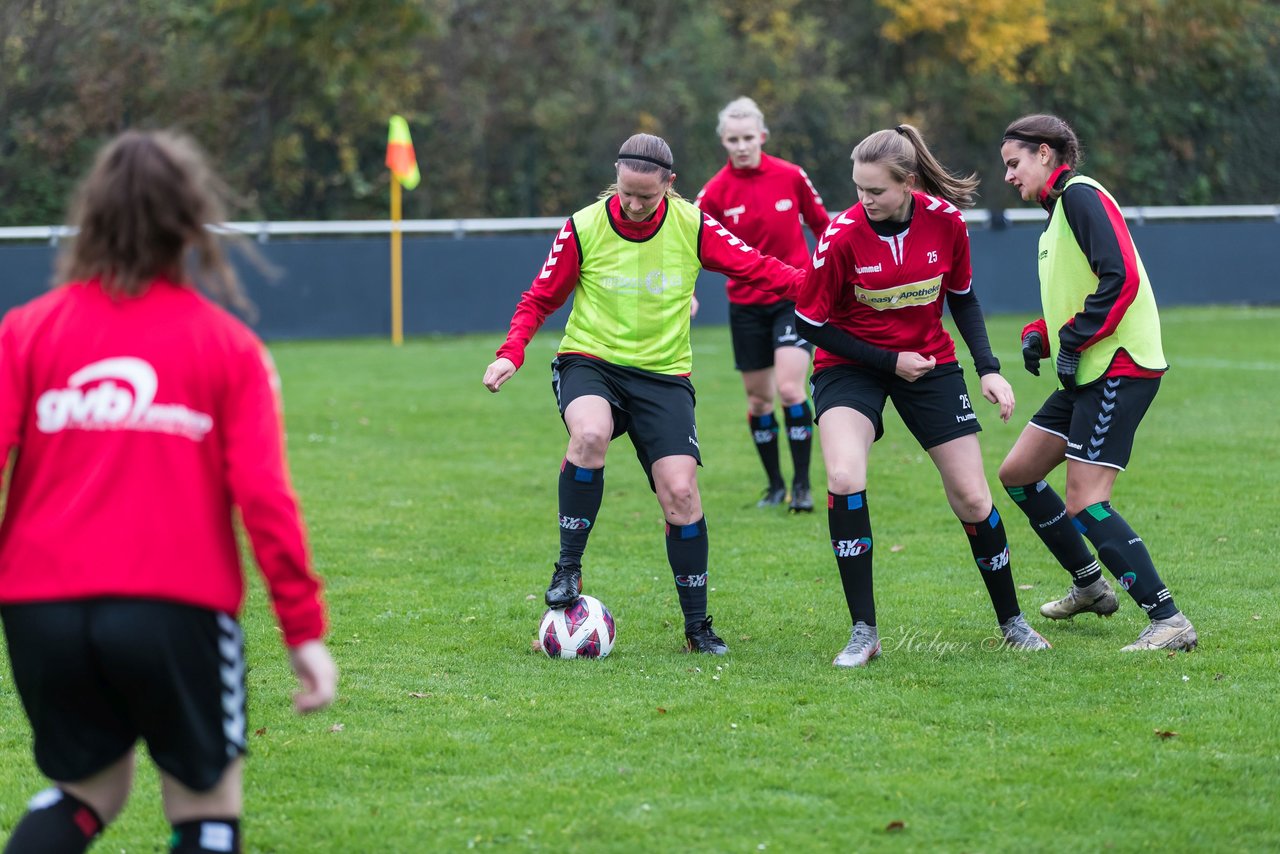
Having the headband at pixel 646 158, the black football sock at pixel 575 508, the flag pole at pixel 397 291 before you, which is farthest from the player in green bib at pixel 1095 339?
the flag pole at pixel 397 291

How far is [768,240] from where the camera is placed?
31.7 ft

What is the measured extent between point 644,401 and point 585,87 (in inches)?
904

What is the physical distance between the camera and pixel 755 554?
834cm

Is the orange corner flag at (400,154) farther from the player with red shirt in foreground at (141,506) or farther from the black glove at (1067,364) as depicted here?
the player with red shirt in foreground at (141,506)

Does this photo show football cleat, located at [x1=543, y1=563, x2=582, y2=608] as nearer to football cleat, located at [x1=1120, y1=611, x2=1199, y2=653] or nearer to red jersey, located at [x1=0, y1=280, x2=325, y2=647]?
football cleat, located at [x1=1120, y1=611, x2=1199, y2=653]

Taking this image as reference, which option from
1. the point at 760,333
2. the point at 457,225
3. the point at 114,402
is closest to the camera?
the point at 114,402

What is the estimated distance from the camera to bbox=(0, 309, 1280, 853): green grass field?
434cm

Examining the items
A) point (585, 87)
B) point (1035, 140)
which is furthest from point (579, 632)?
point (585, 87)

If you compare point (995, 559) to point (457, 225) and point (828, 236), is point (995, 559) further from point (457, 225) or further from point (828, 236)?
point (457, 225)

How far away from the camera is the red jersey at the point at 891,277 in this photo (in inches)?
233

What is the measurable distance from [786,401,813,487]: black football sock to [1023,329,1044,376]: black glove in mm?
3380

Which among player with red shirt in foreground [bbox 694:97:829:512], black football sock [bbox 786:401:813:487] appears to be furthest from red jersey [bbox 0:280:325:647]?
black football sock [bbox 786:401:813:487]

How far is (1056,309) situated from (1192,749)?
6.10 feet

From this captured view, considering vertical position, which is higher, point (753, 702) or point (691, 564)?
point (691, 564)
